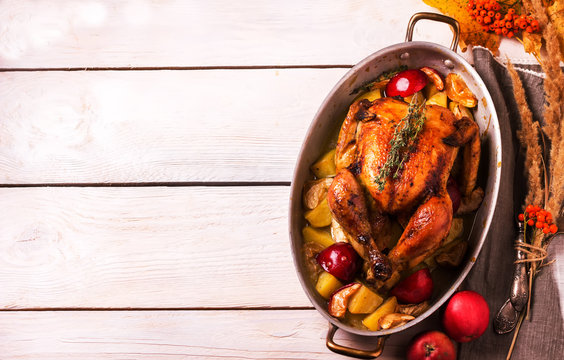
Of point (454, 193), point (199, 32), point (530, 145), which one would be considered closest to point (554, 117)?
point (530, 145)

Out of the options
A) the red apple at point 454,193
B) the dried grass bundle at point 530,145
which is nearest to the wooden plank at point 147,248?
the red apple at point 454,193

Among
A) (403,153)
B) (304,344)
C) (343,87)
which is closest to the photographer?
(403,153)

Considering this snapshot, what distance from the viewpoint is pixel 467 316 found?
129 centimetres

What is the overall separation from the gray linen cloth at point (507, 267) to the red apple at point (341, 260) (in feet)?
1.31

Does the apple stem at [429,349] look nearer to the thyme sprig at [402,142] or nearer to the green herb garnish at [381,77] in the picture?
the thyme sprig at [402,142]

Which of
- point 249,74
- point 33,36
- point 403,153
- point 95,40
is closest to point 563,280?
point 403,153

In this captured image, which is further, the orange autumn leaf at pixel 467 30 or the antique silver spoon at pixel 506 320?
the orange autumn leaf at pixel 467 30

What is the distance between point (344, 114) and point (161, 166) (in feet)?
2.23

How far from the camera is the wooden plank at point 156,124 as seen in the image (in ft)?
5.22

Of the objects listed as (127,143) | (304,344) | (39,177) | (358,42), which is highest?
(358,42)

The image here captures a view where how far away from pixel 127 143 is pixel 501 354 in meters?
1.43

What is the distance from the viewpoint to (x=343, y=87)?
1.36 metres

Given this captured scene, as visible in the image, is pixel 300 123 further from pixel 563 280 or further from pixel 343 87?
pixel 563 280

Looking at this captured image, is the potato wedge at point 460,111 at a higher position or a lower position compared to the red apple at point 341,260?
higher
